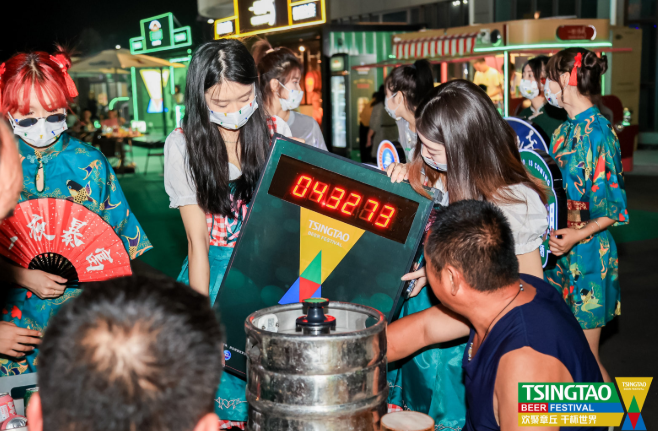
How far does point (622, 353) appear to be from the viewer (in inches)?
154

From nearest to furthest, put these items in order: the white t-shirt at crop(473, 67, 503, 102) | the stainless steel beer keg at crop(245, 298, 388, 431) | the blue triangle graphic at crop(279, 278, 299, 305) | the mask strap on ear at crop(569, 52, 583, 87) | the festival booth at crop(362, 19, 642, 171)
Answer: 1. the stainless steel beer keg at crop(245, 298, 388, 431)
2. the blue triangle graphic at crop(279, 278, 299, 305)
3. the mask strap on ear at crop(569, 52, 583, 87)
4. the festival booth at crop(362, 19, 642, 171)
5. the white t-shirt at crop(473, 67, 503, 102)

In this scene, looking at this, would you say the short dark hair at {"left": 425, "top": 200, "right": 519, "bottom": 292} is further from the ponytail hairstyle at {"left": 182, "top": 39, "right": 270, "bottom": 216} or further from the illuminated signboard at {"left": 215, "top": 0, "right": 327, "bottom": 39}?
the illuminated signboard at {"left": 215, "top": 0, "right": 327, "bottom": 39}

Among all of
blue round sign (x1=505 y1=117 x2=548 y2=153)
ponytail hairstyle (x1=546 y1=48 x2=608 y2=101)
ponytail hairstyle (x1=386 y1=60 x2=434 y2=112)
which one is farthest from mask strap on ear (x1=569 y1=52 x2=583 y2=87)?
ponytail hairstyle (x1=386 y1=60 x2=434 y2=112)

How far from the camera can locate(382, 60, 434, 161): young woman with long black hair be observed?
12.6ft

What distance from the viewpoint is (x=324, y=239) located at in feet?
5.84

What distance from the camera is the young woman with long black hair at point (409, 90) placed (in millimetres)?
3848

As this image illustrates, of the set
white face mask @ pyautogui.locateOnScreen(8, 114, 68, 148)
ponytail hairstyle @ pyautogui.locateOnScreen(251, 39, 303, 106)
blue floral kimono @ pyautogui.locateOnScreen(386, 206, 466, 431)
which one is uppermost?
ponytail hairstyle @ pyautogui.locateOnScreen(251, 39, 303, 106)

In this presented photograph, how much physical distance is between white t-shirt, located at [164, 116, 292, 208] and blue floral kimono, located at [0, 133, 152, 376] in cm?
29

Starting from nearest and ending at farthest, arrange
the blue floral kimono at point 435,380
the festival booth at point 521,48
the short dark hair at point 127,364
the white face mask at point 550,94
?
the short dark hair at point 127,364 < the blue floral kimono at point 435,380 < the white face mask at point 550,94 < the festival booth at point 521,48

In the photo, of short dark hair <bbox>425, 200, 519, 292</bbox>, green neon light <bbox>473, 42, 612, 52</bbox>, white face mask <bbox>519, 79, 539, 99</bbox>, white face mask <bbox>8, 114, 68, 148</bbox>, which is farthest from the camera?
green neon light <bbox>473, 42, 612, 52</bbox>

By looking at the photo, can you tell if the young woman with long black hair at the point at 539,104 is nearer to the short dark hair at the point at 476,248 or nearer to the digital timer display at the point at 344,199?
the digital timer display at the point at 344,199

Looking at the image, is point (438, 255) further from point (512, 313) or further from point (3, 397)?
point (3, 397)

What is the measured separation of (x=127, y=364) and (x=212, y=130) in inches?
56.0

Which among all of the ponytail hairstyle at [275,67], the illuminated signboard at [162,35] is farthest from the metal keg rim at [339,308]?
the illuminated signboard at [162,35]
